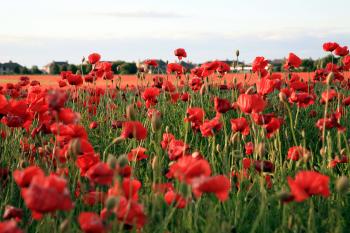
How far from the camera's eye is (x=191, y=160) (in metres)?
1.53

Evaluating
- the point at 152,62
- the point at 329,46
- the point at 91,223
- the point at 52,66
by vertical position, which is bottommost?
the point at 52,66

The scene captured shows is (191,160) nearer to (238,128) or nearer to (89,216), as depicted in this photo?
(89,216)

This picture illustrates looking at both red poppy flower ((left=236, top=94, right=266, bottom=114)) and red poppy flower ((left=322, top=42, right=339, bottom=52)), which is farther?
red poppy flower ((left=322, top=42, right=339, bottom=52))

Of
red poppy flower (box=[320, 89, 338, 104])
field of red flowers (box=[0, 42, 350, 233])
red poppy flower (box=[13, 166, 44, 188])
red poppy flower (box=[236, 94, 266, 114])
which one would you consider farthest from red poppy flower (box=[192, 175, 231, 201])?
red poppy flower (box=[320, 89, 338, 104])

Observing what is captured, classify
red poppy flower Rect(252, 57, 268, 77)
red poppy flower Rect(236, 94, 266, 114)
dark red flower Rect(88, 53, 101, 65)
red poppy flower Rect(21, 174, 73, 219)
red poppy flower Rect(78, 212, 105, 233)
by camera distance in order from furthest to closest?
1. dark red flower Rect(88, 53, 101, 65)
2. red poppy flower Rect(252, 57, 268, 77)
3. red poppy flower Rect(236, 94, 266, 114)
4. red poppy flower Rect(78, 212, 105, 233)
5. red poppy flower Rect(21, 174, 73, 219)

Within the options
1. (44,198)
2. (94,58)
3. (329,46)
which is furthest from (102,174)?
(329,46)

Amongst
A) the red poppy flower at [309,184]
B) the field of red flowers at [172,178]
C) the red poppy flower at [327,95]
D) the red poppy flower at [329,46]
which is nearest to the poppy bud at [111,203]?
the field of red flowers at [172,178]

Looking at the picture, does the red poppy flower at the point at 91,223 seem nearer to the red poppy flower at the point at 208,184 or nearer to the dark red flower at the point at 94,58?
the red poppy flower at the point at 208,184

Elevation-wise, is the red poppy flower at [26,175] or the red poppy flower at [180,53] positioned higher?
the red poppy flower at [180,53]

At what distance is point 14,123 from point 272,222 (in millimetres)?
1222

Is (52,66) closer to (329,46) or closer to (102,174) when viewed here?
(329,46)

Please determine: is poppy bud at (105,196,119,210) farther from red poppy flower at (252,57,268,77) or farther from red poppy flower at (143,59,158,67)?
red poppy flower at (143,59,158,67)

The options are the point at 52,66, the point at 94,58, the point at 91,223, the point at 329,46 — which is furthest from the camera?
the point at 52,66

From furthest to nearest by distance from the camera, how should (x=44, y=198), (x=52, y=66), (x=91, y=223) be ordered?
(x=52, y=66), (x=91, y=223), (x=44, y=198)
